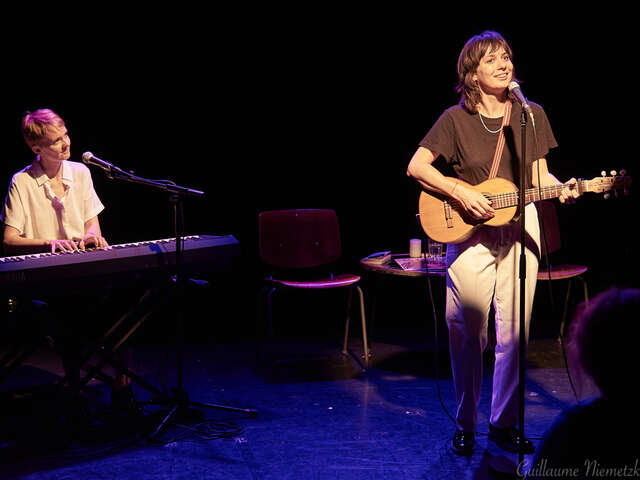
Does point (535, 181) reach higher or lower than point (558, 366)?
higher

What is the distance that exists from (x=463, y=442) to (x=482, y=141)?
54.8 inches

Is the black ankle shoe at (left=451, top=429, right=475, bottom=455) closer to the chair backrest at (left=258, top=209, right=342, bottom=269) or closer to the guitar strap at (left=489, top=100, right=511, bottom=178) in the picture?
the guitar strap at (left=489, top=100, right=511, bottom=178)

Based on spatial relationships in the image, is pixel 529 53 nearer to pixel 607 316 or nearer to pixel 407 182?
pixel 407 182

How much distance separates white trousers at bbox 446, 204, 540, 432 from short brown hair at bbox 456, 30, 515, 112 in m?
0.55

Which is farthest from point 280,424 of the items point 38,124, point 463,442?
point 38,124

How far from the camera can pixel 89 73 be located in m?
5.17

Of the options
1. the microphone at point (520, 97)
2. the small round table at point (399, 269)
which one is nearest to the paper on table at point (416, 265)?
the small round table at point (399, 269)

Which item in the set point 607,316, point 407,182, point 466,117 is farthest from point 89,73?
point 607,316

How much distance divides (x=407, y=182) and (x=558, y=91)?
1.57 m

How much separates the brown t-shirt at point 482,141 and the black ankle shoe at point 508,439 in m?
1.14

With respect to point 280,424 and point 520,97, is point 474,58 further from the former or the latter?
point 280,424

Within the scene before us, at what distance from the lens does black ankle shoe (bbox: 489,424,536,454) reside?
2856 millimetres

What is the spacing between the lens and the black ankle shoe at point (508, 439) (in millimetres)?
2856

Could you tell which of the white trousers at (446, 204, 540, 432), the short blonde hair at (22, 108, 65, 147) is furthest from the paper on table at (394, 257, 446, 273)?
the short blonde hair at (22, 108, 65, 147)
